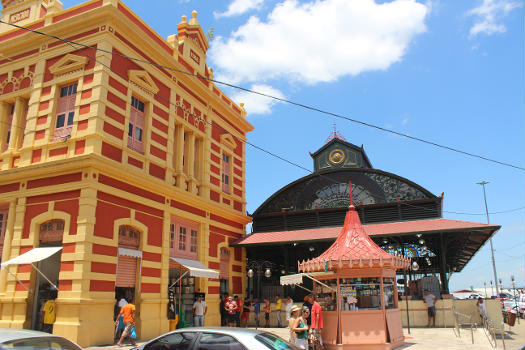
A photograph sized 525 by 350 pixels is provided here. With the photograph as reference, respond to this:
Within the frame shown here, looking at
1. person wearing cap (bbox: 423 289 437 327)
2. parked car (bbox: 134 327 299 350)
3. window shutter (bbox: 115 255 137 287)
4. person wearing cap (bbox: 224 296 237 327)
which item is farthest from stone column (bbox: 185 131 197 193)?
parked car (bbox: 134 327 299 350)

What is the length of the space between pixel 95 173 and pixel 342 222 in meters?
13.3

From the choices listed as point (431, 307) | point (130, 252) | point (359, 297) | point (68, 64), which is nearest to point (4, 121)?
point (68, 64)

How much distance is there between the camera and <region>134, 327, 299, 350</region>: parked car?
681 centimetres

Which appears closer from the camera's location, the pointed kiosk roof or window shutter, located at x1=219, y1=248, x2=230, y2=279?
the pointed kiosk roof

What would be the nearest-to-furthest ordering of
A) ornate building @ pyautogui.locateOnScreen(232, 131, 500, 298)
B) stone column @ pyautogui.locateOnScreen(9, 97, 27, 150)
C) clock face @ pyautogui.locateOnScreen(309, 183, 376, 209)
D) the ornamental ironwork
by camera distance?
stone column @ pyautogui.locateOnScreen(9, 97, 27, 150)
ornate building @ pyautogui.locateOnScreen(232, 131, 500, 298)
the ornamental ironwork
clock face @ pyautogui.locateOnScreen(309, 183, 376, 209)

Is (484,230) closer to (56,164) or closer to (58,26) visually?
(56,164)

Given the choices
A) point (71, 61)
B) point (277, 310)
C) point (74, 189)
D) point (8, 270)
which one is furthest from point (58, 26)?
point (277, 310)

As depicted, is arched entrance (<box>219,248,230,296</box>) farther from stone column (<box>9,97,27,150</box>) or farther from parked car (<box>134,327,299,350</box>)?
parked car (<box>134,327,299,350</box>)

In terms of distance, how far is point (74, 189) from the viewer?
1402cm

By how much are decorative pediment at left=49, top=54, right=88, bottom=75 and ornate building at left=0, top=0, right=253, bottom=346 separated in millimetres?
44

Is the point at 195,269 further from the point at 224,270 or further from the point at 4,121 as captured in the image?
the point at 4,121

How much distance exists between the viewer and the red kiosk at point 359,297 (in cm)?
1270

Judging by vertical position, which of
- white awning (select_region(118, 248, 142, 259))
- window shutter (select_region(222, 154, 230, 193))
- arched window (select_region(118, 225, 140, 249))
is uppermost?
window shutter (select_region(222, 154, 230, 193))

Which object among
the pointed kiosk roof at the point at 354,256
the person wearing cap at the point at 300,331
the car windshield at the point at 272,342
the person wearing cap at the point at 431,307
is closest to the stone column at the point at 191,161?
the pointed kiosk roof at the point at 354,256
